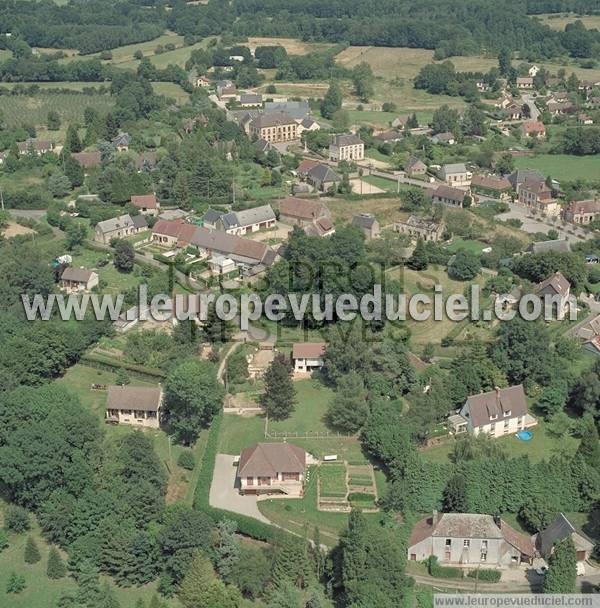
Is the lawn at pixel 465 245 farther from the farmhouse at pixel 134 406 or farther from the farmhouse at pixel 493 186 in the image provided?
the farmhouse at pixel 134 406

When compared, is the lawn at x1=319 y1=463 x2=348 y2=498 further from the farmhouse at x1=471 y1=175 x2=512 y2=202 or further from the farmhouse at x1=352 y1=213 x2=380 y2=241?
the farmhouse at x1=471 y1=175 x2=512 y2=202

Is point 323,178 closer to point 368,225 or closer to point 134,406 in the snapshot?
point 368,225

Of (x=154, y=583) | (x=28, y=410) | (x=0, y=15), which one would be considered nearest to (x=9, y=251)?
(x=28, y=410)

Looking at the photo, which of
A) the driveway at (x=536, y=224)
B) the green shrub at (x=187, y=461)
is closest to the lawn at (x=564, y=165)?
the driveway at (x=536, y=224)

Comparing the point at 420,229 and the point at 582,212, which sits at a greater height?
the point at 420,229

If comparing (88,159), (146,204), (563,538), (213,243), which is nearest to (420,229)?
(213,243)
